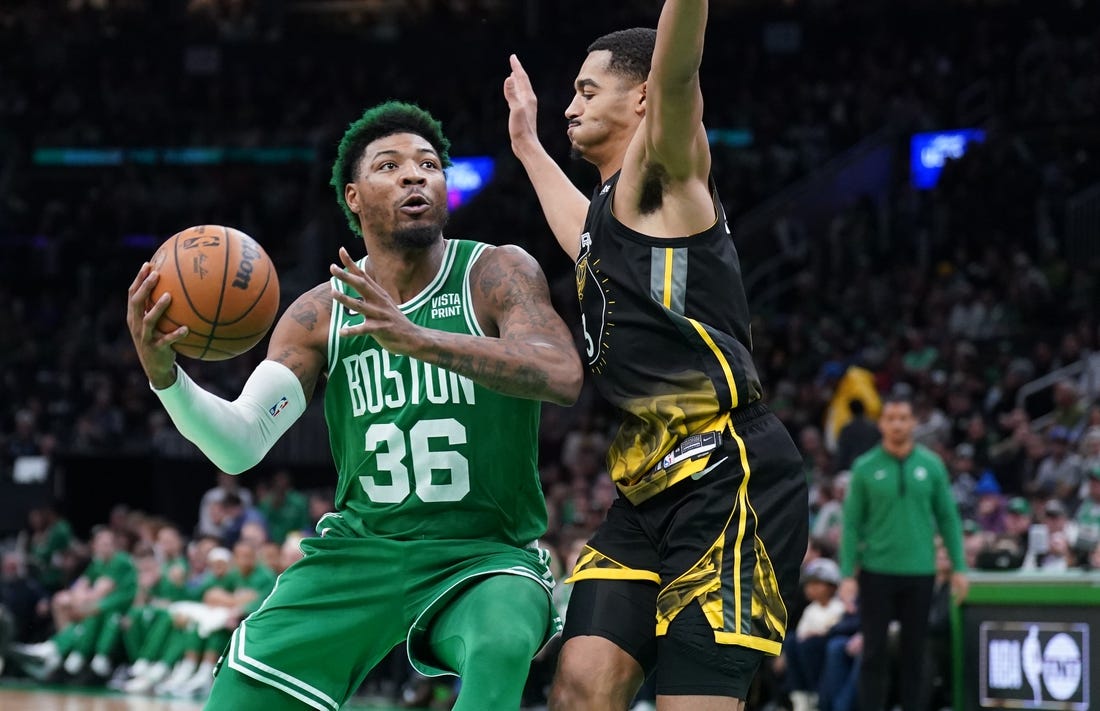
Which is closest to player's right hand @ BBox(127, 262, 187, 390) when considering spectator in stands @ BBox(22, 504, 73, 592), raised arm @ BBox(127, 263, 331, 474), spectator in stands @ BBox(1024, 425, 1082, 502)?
raised arm @ BBox(127, 263, 331, 474)

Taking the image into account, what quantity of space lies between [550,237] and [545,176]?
57.7 ft

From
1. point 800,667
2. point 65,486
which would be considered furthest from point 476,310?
point 65,486

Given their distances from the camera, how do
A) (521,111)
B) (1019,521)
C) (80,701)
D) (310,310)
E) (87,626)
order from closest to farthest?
(310,310), (521,111), (1019,521), (80,701), (87,626)

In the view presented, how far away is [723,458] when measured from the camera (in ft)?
13.8

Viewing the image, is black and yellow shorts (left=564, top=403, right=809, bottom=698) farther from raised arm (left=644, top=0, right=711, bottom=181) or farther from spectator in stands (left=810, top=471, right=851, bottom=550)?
spectator in stands (left=810, top=471, right=851, bottom=550)

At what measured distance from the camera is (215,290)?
14.5 ft

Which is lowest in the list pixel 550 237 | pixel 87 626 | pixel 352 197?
pixel 87 626

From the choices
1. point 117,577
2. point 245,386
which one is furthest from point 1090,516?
point 117,577

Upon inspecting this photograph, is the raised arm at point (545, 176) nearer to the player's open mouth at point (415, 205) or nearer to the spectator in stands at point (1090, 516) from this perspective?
the player's open mouth at point (415, 205)

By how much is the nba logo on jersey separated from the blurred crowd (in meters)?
6.28

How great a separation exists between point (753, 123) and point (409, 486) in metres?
19.5

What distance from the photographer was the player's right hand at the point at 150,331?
418 centimetres

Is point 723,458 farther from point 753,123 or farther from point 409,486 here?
point 753,123

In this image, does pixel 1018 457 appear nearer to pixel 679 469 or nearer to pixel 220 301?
pixel 679 469
